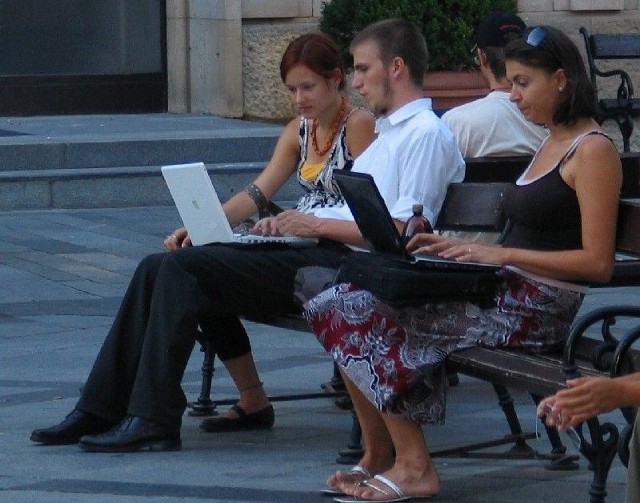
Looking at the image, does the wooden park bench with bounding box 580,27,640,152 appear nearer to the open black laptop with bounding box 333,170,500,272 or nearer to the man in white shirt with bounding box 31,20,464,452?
the man in white shirt with bounding box 31,20,464,452

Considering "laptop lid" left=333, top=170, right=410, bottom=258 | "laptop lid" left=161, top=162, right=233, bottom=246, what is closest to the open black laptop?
"laptop lid" left=333, top=170, right=410, bottom=258

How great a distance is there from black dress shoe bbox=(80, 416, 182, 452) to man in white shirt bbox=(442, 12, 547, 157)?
150cm

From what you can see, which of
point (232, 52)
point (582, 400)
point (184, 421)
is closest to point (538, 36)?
point (582, 400)

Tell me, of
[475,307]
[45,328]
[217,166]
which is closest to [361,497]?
[475,307]

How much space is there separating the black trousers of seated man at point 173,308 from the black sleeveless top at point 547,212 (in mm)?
823

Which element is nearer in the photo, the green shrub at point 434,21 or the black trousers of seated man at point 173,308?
the black trousers of seated man at point 173,308

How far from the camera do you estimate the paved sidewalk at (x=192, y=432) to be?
15.1 feet

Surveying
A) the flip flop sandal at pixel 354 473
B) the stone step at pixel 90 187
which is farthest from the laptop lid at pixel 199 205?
the stone step at pixel 90 187

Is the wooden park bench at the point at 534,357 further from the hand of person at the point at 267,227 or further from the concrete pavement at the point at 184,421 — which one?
the hand of person at the point at 267,227

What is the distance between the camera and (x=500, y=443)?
193 inches

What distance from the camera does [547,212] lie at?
443 cm

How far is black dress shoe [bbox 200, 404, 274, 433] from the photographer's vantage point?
545 cm

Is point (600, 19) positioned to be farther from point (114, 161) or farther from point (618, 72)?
point (114, 161)

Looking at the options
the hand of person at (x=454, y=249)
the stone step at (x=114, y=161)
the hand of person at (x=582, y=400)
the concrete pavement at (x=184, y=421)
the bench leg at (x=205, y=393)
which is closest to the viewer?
the hand of person at (x=582, y=400)
